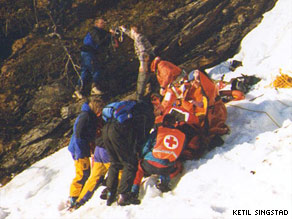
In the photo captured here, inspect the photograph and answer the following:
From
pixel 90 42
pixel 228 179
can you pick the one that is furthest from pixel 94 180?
pixel 90 42

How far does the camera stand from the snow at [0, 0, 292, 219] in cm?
410

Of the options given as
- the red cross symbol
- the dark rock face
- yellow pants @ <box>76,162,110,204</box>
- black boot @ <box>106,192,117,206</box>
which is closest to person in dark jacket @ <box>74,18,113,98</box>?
the dark rock face

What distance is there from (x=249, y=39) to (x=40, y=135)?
783 centimetres

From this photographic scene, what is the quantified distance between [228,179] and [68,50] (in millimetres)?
7848

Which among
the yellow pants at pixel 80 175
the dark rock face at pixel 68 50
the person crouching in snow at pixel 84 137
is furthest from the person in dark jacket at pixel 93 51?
the yellow pants at pixel 80 175

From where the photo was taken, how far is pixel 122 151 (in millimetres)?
4945

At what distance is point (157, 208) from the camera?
465 cm

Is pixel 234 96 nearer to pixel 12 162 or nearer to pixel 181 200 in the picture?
pixel 181 200

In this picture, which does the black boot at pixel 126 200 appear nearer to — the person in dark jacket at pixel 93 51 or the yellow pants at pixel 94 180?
the yellow pants at pixel 94 180

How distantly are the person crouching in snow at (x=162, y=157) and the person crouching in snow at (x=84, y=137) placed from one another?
1105 millimetres

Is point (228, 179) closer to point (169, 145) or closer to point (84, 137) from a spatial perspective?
point (169, 145)

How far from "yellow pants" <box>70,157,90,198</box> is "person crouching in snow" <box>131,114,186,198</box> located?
1.18m

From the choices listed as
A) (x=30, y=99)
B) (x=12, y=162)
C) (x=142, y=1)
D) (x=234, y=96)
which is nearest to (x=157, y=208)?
(x=234, y=96)

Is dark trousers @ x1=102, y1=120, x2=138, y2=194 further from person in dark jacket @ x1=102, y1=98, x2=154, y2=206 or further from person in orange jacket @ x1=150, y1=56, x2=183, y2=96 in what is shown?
person in orange jacket @ x1=150, y1=56, x2=183, y2=96
